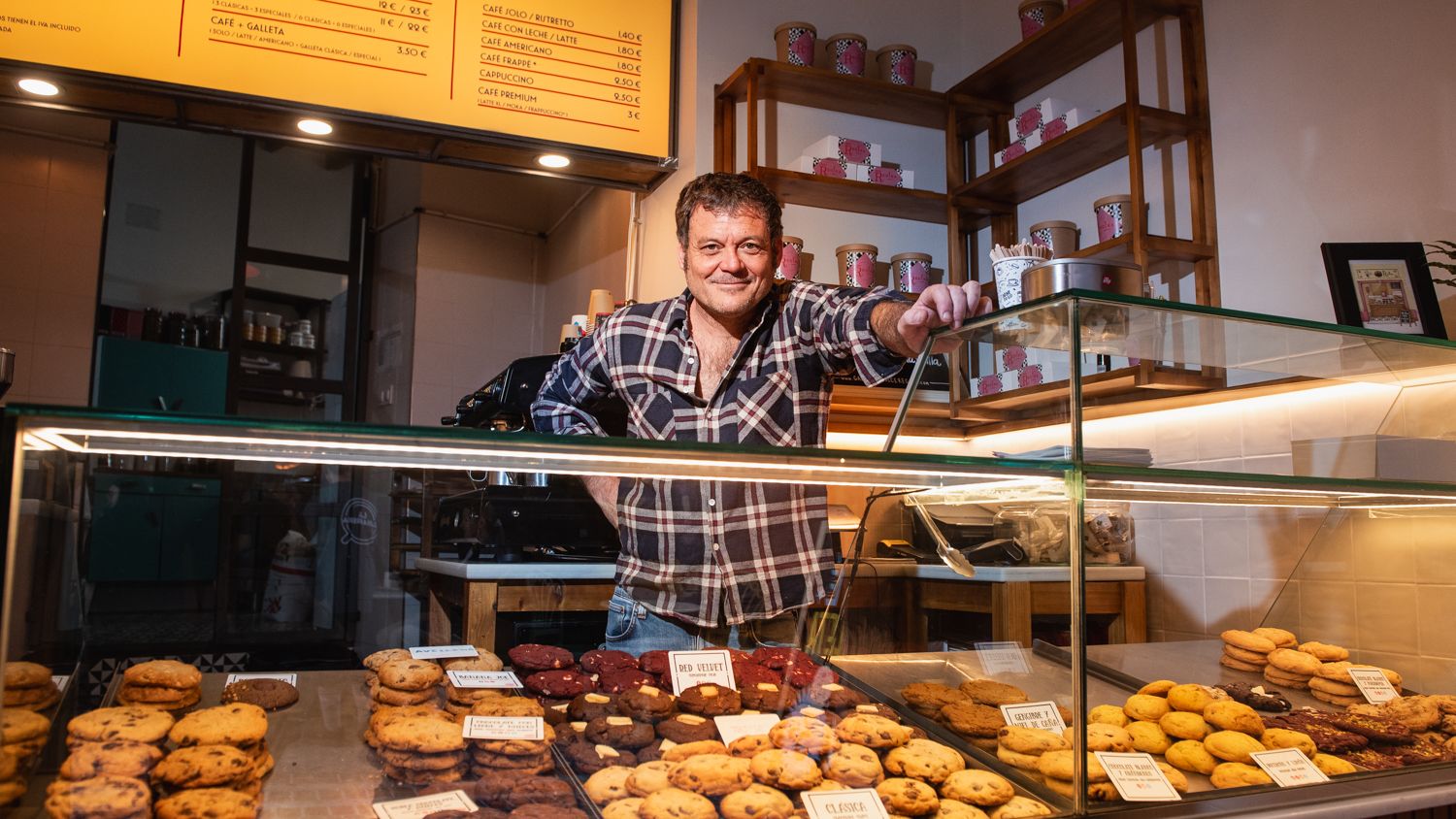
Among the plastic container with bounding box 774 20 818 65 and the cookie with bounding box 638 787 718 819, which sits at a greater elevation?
the plastic container with bounding box 774 20 818 65

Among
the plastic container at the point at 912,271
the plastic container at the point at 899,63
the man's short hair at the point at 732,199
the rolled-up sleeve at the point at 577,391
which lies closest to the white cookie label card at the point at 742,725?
the rolled-up sleeve at the point at 577,391

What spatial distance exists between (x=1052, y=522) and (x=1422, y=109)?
7.39 feet

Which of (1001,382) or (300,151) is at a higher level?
(300,151)

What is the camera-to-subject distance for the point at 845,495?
1.35 m

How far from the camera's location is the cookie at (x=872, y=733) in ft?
3.99

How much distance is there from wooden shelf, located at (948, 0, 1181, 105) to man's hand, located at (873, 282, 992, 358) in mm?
2313

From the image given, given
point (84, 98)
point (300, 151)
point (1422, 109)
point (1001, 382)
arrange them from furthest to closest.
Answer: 1. point (300, 151)
2. point (84, 98)
3. point (1422, 109)
4. point (1001, 382)

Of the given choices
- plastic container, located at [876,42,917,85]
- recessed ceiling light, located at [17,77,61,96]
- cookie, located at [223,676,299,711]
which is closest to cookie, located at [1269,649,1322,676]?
cookie, located at [223,676,299,711]

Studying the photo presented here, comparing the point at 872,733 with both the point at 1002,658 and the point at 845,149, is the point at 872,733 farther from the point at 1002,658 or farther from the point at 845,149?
the point at 845,149

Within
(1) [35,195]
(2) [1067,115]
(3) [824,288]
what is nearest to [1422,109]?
(2) [1067,115]

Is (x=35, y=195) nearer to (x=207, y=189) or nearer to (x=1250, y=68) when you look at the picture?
(x=207, y=189)

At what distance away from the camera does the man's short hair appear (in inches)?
76.1

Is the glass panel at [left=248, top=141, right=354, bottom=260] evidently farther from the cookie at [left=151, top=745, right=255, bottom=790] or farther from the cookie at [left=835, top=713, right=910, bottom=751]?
the cookie at [left=835, top=713, right=910, bottom=751]

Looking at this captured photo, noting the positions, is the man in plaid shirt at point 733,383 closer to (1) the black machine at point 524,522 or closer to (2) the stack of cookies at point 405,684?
(1) the black machine at point 524,522
